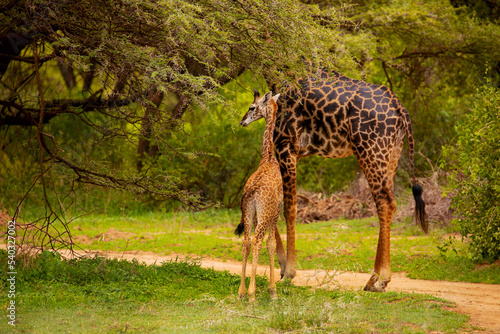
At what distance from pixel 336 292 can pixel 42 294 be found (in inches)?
143

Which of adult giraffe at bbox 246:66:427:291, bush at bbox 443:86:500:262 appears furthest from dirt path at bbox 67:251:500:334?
bush at bbox 443:86:500:262

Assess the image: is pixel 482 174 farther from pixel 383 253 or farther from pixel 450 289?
pixel 383 253

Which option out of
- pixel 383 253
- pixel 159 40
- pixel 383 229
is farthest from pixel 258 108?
pixel 383 253

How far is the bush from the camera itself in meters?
8.09

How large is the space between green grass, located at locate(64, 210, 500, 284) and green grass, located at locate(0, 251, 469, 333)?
1014 millimetres

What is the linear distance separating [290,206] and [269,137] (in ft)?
4.72

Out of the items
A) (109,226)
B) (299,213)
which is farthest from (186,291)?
(299,213)

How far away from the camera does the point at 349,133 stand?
311 inches

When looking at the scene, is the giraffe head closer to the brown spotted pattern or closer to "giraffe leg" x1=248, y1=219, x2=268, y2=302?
the brown spotted pattern

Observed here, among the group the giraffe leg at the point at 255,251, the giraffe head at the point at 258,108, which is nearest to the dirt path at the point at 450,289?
the giraffe leg at the point at 255,251

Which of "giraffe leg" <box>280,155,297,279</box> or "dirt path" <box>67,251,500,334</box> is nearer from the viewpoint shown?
"dirt path" <box>67,251,500,334</box>

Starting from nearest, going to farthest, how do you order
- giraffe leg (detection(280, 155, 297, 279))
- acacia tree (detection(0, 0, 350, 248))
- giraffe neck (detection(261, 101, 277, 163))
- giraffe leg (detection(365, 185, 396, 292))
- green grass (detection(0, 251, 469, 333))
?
green grass (detection(0, 251, 469, 333)) < acacia tree (detection(0, 0, 350, 248)) < giraffe neck (detection(261, 101, 277, 163)) < giraffe leg (detection(365, 185, 396, 292)) < giraffe leg (detection(280, 155, 297, 279))

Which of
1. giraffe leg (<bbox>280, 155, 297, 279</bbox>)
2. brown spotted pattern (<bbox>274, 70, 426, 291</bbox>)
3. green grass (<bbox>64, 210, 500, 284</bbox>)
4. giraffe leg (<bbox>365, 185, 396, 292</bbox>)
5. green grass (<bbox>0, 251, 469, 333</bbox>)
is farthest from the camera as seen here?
green grass (<bbox>64, 210, 500, 284</bbox>)

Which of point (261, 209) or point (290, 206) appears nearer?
point (261, 209)
